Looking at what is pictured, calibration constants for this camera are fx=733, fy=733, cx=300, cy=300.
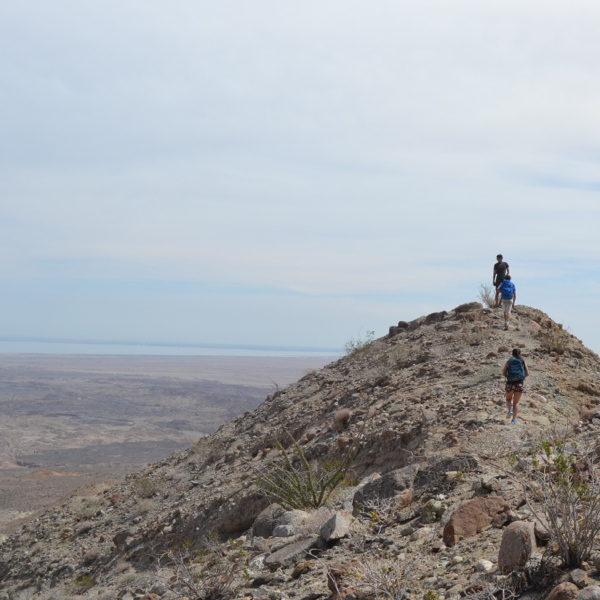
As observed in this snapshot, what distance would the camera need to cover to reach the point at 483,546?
5516 mm

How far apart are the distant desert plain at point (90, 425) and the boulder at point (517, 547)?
752 centimetres

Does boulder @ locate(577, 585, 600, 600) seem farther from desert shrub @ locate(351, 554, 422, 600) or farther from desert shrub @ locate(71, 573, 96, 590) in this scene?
desert shrub @ locate(71, 573, 96, 590)

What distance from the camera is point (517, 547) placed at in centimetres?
478

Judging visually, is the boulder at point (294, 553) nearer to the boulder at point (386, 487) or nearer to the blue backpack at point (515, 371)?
the boulder at point (386, 487)

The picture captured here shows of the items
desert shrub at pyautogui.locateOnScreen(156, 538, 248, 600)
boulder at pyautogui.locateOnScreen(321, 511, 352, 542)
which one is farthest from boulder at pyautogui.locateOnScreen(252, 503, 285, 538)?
boulder at pyautogui.locateOnScreen(321, 511, 352, 542)

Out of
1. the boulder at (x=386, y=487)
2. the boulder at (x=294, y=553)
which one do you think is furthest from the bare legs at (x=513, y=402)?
the boulder at (x=294, y=553)

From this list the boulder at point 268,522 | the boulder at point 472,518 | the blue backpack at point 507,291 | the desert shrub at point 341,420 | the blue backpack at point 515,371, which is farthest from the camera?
the blue backpack at point 507,291

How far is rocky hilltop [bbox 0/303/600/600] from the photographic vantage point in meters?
5.55

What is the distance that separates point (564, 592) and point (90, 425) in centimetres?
6839

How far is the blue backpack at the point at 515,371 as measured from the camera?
10.8m

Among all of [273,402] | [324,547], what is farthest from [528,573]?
[273,402]

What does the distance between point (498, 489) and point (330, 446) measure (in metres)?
5.94

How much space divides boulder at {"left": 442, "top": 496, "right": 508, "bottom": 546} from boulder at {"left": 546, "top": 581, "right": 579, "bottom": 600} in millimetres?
1626

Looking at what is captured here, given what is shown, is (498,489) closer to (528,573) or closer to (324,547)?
(324,547)
